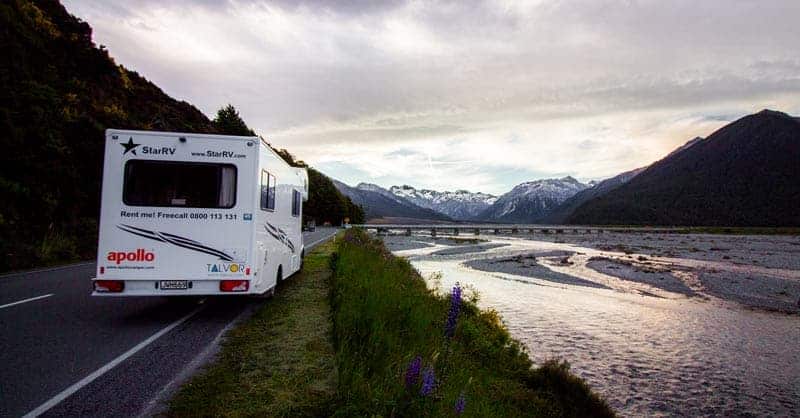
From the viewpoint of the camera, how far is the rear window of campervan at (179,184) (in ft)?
28.6

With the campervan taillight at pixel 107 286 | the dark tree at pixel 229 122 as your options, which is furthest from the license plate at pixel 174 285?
the dark tree at pixel 229 122

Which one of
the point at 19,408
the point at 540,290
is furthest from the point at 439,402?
the point at 540,290

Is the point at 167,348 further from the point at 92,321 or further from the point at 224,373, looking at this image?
the point at 92,321

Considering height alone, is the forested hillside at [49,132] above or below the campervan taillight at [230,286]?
above

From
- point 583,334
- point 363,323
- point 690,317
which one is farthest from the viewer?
point 690,317

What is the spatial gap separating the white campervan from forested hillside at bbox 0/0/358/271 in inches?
410

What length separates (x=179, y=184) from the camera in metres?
8.89

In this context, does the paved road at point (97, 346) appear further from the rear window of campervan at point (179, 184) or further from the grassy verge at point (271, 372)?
the rear window of campervan at point (179, 184)

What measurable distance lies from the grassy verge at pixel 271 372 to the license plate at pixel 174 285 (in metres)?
1.35

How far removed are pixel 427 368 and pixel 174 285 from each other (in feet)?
19.2

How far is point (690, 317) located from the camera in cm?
1578

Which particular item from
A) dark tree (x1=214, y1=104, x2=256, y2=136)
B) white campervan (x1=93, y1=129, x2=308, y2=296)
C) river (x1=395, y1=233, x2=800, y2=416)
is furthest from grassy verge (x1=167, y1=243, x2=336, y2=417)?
dark tree (x1=214, y1=104, x2=256, y2=136)

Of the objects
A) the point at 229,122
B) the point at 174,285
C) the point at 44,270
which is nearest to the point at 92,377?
the point at 174,285

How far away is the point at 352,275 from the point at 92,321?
549 cm
